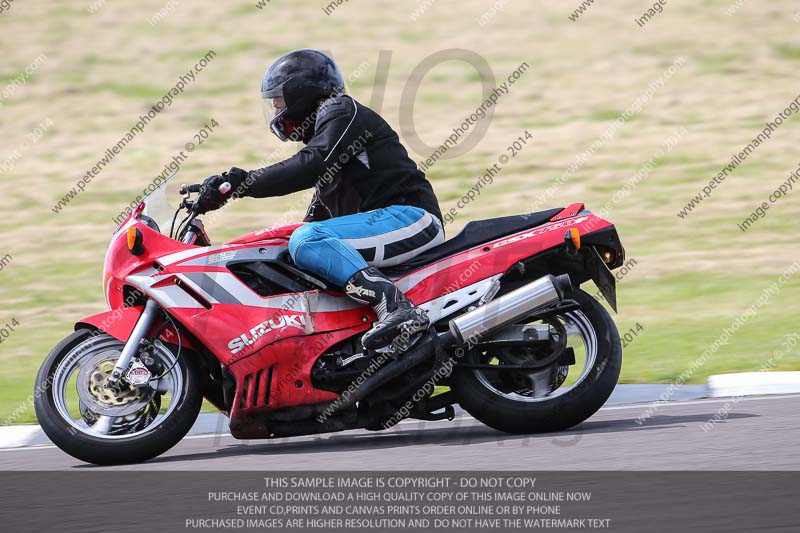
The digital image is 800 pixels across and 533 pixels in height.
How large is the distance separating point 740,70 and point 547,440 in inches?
561

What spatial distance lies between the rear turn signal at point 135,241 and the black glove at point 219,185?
353 millimetres

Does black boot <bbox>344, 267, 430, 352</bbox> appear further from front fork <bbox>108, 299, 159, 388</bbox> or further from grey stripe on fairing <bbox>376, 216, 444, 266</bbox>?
front fork <bbox>108, 299, 159, 388</bbox>

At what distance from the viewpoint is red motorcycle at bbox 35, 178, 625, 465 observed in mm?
6035

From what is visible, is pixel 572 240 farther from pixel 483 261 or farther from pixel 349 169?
pixel 349 169

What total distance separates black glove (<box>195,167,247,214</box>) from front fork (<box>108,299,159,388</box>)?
590 millimetres

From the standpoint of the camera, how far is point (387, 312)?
598 centimetres

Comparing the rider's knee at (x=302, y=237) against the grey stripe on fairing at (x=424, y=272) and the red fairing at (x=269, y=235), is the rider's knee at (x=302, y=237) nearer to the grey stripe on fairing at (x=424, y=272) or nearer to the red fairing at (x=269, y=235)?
the red fairing at (x=269, y=235)

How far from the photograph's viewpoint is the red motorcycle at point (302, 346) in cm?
604

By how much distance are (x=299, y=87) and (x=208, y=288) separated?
118 centimetres

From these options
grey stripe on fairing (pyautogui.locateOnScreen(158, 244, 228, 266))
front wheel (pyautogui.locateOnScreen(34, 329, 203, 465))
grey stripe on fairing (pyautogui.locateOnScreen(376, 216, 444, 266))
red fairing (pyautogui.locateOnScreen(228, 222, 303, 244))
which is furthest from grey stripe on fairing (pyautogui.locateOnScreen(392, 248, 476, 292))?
front wheel (pyautogui.locateOnScreen(34, 329, 203, 465))

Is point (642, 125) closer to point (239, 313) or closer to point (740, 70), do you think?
point (740, 70)

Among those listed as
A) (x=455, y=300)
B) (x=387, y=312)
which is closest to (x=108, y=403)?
(x=387, y=312)
